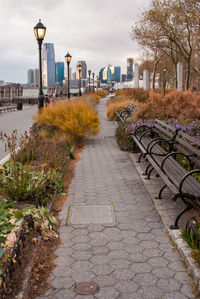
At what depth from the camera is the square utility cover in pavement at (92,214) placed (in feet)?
16.9

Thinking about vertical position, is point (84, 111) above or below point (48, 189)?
above

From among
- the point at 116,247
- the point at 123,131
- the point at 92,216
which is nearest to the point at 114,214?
the point at 92,216

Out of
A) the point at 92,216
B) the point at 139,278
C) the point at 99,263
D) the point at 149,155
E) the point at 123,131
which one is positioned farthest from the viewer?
the point at 123,131

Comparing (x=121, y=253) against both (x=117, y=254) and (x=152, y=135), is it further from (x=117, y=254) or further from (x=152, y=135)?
(x=152, y=135)

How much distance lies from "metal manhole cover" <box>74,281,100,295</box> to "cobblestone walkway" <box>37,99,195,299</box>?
49 mm

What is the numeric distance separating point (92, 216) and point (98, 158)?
443 cm

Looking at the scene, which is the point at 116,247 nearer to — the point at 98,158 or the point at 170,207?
the point at 170,207

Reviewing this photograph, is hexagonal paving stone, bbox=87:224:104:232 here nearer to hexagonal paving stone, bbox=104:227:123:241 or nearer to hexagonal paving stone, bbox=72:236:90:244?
hexagonal paving stone, bbox=104:227:123:241

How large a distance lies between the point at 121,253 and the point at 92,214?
1.34 meters

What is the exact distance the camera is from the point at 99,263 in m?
3.93

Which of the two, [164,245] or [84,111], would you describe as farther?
[84,111]

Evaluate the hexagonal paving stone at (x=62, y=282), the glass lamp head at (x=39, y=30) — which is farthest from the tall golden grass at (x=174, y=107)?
the hexagonal paving stone at (x=62, y=282)

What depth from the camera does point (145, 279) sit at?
3594 mm

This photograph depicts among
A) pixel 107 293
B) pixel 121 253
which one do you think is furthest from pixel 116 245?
pixel 107 293
